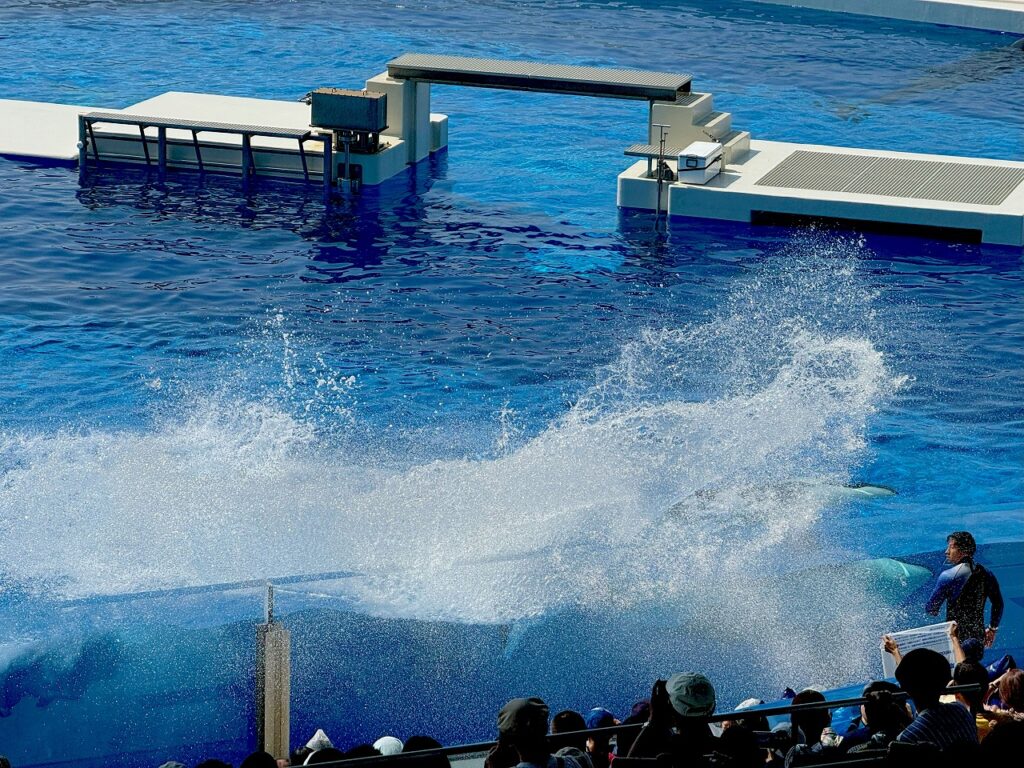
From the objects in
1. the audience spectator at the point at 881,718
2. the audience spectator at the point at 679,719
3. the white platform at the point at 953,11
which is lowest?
the audience spectator at the point at 881,718

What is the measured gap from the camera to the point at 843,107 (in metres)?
23.8

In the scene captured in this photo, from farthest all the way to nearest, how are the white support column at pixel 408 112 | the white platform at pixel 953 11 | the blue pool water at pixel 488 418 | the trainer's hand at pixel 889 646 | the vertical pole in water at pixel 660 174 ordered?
the white platform at pixel 953 11
the white support column at pixel 408 112
the vertical pole in water at pixel 660 174
the blue pool water at pixel 488 418
the trainer's hand at pixel 889 646

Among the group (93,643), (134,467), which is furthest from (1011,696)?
(134,467)

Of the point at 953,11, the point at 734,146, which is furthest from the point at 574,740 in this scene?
the point at 953,11

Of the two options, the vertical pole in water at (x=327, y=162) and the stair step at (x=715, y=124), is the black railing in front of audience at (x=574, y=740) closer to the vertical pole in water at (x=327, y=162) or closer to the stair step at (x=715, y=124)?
the vertical pole in water at (x=327, y=162)

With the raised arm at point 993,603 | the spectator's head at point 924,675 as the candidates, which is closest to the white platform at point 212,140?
the raised arm at point 993,603

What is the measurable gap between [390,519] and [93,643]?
3.87 meters

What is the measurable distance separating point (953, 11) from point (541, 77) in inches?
603

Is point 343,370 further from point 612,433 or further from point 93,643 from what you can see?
point 93,643

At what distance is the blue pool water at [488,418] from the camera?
7.01 metres

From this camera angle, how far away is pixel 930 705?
169 inches

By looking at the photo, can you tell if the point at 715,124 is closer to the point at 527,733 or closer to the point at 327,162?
the point at 327,162

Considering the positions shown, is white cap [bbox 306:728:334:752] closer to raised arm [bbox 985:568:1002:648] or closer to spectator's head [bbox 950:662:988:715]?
spectator's head [bbox 950:662:988:715]

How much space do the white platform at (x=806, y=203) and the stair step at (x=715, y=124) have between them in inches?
19.0
